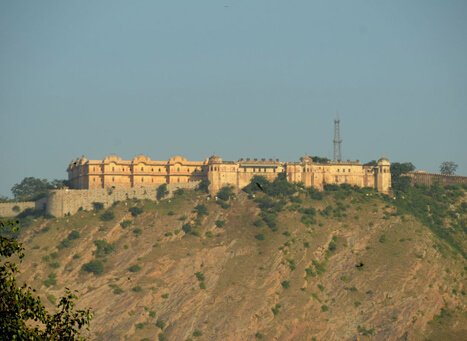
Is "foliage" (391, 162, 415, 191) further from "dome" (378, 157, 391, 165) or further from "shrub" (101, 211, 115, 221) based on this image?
"shrub" (101, 211, 115, 221)

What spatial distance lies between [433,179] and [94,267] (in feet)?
194

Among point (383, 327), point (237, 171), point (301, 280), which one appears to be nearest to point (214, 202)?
point (237, 171)

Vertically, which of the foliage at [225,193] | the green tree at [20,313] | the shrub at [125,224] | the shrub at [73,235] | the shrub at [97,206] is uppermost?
the foliage at [225,193]

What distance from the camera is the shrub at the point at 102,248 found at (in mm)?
158062

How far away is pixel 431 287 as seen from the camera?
153625mm

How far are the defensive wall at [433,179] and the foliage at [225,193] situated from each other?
104 ft

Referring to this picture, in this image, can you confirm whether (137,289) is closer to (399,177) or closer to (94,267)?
(94,267)

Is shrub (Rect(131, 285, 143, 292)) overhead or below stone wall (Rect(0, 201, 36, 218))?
below

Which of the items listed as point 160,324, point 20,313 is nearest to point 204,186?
point 160,324

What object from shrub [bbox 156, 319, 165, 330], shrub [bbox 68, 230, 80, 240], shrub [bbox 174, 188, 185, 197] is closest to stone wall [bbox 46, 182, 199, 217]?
shrub [bbox 174, 188, 185, 197]

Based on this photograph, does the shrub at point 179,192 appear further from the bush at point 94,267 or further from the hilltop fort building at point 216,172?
the bush at point 94,267

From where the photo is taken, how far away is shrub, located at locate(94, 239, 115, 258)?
519 ft

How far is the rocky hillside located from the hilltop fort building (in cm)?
263

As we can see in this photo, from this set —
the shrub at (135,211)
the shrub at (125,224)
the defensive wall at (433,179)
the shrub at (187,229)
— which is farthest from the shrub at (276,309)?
the defensive wall at (433,179)
